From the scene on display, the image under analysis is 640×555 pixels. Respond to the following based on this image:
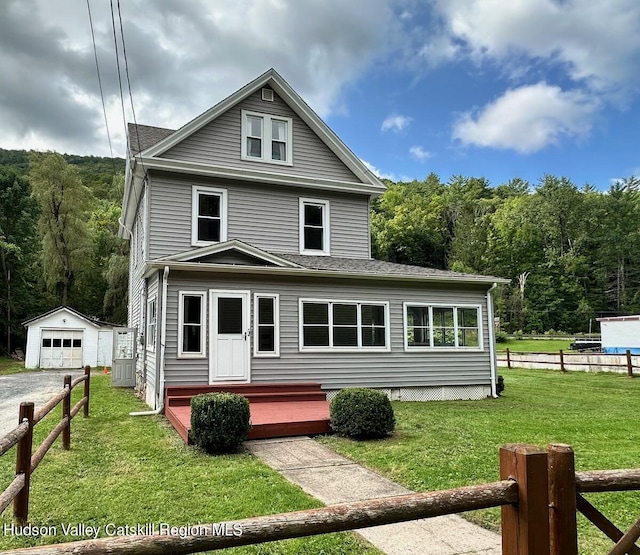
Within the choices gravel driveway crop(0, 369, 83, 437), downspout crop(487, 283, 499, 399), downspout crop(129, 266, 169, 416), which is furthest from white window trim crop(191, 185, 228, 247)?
downspout crop(487, 283, 499, 399)

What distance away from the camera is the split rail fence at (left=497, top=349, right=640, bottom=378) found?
61.5 ft

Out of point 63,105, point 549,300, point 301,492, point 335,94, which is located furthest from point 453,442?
point 549,300

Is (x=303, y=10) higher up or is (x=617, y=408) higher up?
(x=303, y=10)

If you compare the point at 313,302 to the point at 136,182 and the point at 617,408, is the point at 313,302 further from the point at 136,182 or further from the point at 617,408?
the point at 617,408

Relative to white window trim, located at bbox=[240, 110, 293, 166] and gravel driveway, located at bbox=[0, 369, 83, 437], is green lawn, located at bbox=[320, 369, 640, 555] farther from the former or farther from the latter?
white window trim, located at bbox=[240, 110, 293, 166]

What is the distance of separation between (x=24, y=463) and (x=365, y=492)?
326 centimetres

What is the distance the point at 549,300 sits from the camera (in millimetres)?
45250

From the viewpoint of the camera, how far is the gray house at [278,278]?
10.7 meters

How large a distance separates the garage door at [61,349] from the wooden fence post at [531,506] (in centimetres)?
2403

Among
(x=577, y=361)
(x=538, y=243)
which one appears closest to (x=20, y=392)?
(x=577, y=361)

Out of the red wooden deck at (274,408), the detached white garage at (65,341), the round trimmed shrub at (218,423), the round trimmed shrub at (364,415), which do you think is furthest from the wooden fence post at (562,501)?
the detached white garage at (65,341)

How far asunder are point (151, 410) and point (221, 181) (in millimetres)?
6225

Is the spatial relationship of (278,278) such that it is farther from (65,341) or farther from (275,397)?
(65,341)

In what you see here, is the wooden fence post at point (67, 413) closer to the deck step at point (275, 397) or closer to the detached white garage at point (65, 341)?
the deck step at point (275, 397)
